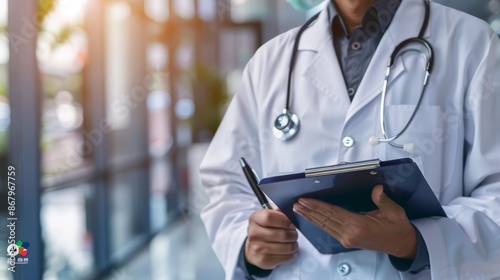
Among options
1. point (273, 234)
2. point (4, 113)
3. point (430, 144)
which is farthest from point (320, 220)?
point (4, 113)

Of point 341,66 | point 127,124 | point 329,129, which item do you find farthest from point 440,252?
point 127,124

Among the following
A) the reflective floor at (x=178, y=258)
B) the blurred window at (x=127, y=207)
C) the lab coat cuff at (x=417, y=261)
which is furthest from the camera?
the blurred window at (x=127, y=207)

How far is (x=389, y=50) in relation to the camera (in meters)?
Answer: 0.99

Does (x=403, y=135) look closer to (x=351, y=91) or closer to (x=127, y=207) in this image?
(x=351, y=91)

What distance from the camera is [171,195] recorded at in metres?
2.28

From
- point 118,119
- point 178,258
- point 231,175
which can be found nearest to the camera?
point 231,175

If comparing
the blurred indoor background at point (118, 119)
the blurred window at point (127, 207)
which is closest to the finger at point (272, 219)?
the blurred indoor background at point (118, 119)

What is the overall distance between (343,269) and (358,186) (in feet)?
0.75

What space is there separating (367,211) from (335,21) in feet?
1.39

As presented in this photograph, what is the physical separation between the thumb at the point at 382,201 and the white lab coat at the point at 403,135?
86 millimetres

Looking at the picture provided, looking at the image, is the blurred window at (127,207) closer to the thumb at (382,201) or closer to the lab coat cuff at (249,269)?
the lab coat cuff at (249,269)

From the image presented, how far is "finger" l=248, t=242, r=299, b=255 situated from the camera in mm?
959

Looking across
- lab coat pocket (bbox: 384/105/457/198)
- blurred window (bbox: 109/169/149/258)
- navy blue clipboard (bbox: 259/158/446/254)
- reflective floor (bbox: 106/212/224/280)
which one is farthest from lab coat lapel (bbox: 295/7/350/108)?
blurred window (bbox: 109/169/149/258)

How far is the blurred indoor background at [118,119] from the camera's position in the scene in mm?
1616
